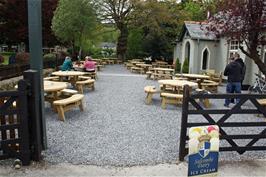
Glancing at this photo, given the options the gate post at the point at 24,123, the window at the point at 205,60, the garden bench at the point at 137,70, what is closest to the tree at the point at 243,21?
the gate post at the point at 24,123

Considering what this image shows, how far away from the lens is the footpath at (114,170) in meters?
4.71

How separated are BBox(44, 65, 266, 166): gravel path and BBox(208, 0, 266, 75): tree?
272 cm

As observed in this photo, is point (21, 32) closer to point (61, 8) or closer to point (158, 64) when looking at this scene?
point (61, 8)

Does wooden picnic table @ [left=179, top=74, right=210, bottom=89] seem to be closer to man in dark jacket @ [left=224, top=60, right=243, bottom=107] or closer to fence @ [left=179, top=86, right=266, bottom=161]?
man in dark jacket @ [left=224, top=60, right=243, bottom=107]

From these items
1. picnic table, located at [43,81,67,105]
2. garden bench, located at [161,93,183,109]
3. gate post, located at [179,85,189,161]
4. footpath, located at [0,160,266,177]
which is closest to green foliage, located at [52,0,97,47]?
picnic table, located at [43,81,67,105]

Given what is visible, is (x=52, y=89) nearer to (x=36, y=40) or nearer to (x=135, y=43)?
(x=36, y=40)

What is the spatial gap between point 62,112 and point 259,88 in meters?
8.30

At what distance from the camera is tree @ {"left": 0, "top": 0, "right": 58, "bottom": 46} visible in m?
30.8

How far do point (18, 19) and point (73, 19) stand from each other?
10466 millimetres

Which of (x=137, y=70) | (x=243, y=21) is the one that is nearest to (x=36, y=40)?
(x=243, y=21)

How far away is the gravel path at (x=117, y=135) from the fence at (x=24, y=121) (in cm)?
44

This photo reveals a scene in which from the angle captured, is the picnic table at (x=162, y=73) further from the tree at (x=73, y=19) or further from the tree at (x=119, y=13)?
the tree at (x=119, y=13)

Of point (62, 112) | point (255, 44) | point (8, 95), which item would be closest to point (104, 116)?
point (62, 112)

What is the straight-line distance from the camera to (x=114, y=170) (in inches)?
193
